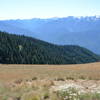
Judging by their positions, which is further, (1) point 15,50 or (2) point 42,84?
(1) point 15,50

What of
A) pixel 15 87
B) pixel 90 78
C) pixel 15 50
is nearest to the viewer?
pixel 15 87

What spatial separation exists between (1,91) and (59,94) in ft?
11.6

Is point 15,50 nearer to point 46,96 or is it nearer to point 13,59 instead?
point 13,59

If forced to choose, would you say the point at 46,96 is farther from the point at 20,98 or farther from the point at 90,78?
the point at 90,78

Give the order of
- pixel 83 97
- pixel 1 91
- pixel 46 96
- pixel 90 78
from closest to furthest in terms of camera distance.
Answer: pixel 83 97 < pixel 46 96 < pixel 1 91 < pixel 90 78

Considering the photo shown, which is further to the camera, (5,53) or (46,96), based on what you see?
Answer: (5,53)

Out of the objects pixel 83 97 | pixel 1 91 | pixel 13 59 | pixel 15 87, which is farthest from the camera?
pixel 13 59

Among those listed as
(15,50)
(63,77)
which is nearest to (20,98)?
(63,77)

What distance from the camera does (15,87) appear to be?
51.2 feet

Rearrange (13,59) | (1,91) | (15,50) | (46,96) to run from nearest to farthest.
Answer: (46,96)
(1,91)
(13,59)
(15,50)

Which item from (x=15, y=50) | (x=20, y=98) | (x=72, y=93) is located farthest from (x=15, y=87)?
(x=15, y=50)

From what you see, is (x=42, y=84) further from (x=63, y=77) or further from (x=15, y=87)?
(x=63, y=77)

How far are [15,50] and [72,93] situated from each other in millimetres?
179706

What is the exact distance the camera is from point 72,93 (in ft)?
40.4
